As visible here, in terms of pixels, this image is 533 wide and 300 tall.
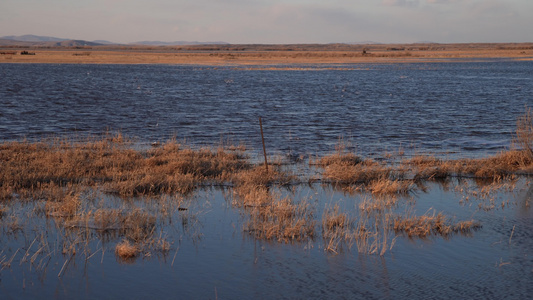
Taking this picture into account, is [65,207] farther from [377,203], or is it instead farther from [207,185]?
[377,203]

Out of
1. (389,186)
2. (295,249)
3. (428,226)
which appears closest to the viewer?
(295,249)

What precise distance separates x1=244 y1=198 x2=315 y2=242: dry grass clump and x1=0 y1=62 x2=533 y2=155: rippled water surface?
7298 mm

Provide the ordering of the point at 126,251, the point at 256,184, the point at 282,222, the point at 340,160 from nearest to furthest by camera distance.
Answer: the point at 126,251, the point at 282,222, the point at 256,184, the point at 340,160

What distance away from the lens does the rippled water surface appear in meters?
20.8

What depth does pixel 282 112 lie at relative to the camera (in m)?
29.5

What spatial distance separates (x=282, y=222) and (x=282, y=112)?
20.0 metres

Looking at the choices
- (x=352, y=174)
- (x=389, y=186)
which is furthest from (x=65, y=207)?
(x=389, y=186)

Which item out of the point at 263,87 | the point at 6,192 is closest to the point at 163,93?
the point at 263,87

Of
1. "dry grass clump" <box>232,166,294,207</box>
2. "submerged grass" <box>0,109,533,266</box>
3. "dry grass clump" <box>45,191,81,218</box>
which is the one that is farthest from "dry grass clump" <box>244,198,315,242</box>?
"dry grass clump" <box>45,191,81,218</box>

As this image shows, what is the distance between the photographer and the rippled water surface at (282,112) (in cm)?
2075

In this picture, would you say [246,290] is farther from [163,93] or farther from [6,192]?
[163,93]

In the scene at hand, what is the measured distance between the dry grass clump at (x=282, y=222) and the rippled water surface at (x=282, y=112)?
730cm

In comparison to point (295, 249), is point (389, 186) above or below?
above

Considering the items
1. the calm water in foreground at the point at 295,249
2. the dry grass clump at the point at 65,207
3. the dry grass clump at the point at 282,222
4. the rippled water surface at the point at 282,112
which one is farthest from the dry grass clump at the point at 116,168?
the rippled water surface at the point at 282,112
